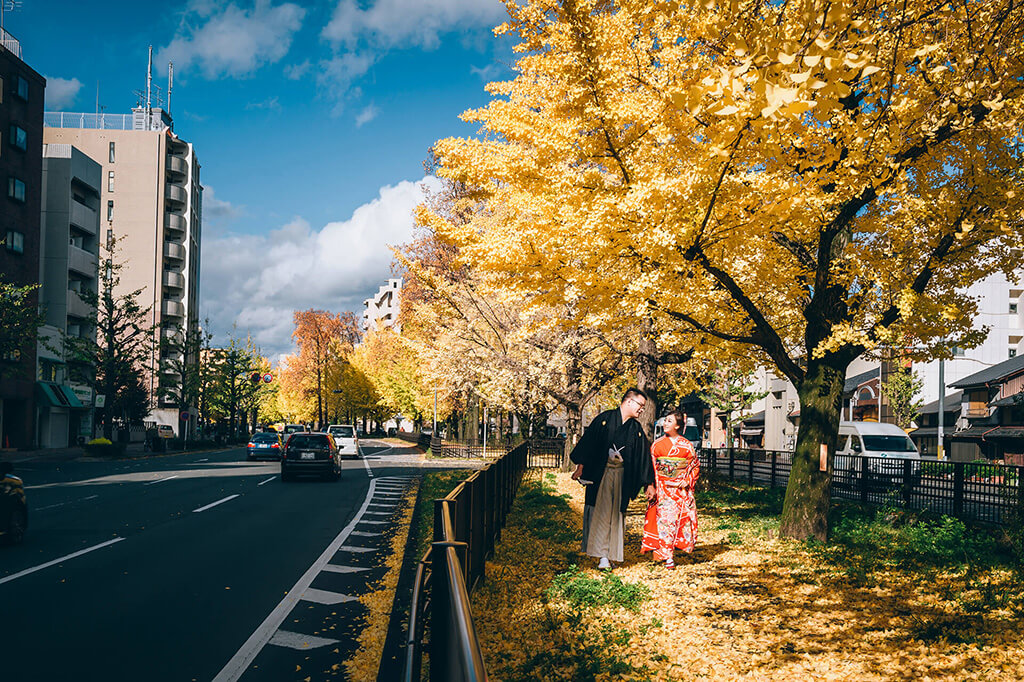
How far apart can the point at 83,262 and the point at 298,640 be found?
55.8m

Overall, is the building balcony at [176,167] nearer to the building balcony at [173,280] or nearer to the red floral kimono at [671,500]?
the building balcony at [173,280]

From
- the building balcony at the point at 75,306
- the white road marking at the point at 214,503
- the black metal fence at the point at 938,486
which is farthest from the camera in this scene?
the building balcony at the point at 75,306

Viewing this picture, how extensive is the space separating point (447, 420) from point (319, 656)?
198 feet

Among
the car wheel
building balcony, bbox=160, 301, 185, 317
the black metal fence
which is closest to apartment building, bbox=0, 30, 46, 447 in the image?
building balcony, bbox=160, 301, 185, 317

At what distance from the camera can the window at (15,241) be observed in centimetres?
4347

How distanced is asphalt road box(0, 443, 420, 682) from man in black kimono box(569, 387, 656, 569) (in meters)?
2.64

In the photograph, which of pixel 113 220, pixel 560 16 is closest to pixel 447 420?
pixel 113 220

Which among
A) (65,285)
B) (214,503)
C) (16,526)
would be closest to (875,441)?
(214,503)

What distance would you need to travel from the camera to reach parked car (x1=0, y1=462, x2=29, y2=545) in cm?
1073

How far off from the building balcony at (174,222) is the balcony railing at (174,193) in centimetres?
138

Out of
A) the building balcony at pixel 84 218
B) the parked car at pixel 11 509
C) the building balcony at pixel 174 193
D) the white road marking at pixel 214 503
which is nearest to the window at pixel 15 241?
the building balcony at pixel 84 218

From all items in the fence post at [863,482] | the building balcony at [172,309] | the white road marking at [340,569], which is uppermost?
the building balcony at [172,309]

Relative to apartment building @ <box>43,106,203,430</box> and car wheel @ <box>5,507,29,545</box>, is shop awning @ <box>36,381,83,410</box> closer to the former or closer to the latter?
apartment building @ <box>43,106,203,430</box>

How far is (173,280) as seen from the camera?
74375 millimetres
